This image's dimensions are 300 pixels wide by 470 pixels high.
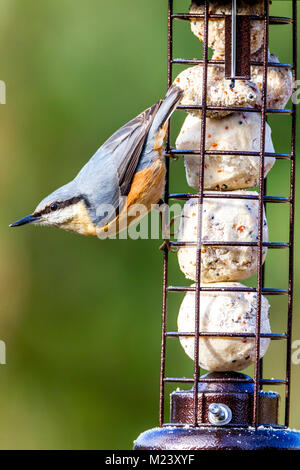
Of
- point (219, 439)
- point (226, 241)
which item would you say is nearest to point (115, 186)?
point (226, 241)

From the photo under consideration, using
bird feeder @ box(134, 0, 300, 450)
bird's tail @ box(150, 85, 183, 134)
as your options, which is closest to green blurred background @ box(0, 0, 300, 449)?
bird's tail @ box(150, 85, 183, 134)

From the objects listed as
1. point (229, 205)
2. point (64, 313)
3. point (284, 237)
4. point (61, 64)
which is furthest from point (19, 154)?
point (229, 205)

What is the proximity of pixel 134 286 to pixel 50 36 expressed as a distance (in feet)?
6.51

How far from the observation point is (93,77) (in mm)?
7426

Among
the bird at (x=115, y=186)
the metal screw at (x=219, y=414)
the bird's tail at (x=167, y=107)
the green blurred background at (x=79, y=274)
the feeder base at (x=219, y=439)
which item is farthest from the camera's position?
the green blurred background at (x=79, y=274)

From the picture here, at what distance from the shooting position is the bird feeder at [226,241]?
3752mm

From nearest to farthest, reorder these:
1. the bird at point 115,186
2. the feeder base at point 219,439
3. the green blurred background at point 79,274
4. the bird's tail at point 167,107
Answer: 1. the feeder base at point 219,439
2. the bird's tail at point 167,107
3. the bird at point 115,186
4. the green blurred background at point 79,274

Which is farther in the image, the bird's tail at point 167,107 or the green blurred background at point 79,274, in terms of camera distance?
the green blurred background at point 79,274

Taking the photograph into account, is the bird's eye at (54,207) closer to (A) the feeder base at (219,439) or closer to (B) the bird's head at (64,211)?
(B) the bird's head at (64,211)

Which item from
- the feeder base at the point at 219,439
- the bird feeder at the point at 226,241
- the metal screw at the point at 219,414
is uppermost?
the bird feeder at the point at 226,241

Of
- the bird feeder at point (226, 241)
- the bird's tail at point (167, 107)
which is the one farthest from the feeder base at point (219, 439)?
the bird's tail at point (167, 107)

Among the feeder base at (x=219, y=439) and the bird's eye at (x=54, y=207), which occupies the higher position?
the bird's eye at (x=54, y=207)

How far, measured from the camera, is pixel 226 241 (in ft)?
12.7
